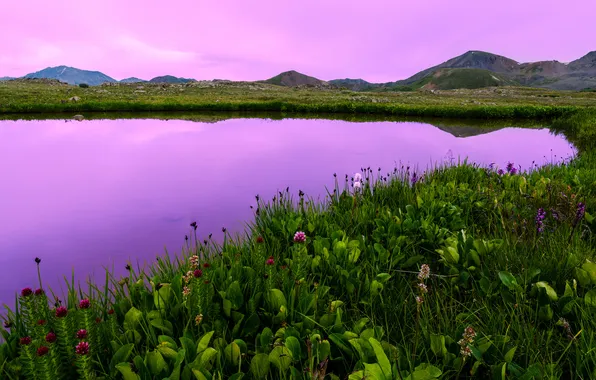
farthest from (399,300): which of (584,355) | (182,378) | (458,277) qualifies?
(182,378)

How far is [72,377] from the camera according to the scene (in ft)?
8.66

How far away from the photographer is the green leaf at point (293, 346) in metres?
2.64

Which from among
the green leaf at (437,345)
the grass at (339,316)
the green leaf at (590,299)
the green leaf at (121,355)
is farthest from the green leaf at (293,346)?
the green leaf at (590,299)

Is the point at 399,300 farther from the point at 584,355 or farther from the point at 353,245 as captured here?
the point at 584,355

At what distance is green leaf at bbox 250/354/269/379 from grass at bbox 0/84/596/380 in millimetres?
10

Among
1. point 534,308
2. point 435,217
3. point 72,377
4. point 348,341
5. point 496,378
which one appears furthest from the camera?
point 435,217

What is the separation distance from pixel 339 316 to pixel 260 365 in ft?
2.74

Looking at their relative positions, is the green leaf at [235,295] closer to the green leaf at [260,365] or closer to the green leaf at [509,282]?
the green leaf at [260,365]

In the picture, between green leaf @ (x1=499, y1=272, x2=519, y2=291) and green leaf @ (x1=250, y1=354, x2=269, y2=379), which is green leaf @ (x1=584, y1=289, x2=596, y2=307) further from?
green leaf @ (x1=250, y1=354, x2=269, y2=379)

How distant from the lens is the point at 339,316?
3084 millimetres

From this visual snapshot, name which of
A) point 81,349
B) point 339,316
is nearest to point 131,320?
point 81,349

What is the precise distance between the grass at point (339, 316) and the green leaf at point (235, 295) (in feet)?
0.04

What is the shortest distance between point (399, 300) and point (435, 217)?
8.29 feet

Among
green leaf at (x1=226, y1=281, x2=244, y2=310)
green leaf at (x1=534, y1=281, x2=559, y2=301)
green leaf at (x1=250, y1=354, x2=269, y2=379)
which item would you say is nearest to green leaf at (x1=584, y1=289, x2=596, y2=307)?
green leaf at (x1=534, y1=281, x2=559, y2=301)
